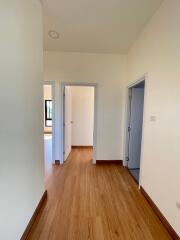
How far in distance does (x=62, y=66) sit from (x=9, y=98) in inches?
100

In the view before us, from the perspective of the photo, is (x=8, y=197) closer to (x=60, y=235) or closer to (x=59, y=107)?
(x=60, y=235)

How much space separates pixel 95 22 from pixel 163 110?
1858 mm

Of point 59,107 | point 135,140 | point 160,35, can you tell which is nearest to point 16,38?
point 160,35

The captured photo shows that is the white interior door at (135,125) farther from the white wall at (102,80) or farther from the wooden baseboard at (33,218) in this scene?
the wooden baseboard at (33,218)

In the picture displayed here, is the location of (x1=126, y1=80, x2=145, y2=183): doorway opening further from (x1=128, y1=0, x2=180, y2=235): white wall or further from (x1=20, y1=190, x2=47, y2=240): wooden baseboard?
(x1=20, y1=190, x2=47, y2=240): wooden baseboard

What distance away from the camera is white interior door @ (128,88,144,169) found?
3459 millimetres

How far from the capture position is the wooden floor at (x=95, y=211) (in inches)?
66.6

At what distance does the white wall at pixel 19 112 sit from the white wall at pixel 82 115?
3353 millimetres

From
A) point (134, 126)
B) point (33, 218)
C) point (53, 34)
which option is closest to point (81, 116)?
point (134, 126)

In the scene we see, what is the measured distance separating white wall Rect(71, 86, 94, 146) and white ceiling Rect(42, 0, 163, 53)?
2.03m

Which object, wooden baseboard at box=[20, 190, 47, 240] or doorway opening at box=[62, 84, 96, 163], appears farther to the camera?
doorway opening at box=[62, 84, 96, 163]

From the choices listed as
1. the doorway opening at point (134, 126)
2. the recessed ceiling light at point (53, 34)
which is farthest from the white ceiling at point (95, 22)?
the doorway opening at point (134, 126)

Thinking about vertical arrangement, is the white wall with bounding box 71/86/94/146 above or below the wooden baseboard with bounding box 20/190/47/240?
above

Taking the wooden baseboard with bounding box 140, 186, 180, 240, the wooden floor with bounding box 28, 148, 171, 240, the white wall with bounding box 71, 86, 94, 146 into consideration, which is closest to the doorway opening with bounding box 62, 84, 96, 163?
the white wall with bounding box 71, 86, 94, 146
